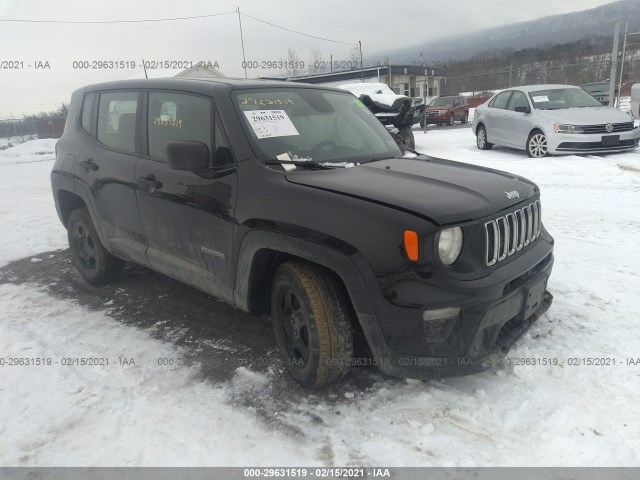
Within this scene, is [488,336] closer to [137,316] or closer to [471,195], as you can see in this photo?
[471,195]

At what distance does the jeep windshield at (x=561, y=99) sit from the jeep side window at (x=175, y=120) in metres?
9.32

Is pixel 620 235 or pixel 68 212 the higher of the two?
pixel 68 212

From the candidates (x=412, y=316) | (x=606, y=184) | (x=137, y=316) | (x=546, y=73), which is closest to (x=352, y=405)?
(x=412, y=316)

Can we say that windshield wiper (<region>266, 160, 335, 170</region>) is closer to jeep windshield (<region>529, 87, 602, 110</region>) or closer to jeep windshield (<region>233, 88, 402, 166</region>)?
jeep windshield (<region>233, 88, 402, 166</region>)

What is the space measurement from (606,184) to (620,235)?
287 centimetres

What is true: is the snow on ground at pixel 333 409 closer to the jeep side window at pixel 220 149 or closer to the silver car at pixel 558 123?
the jeep side window at pixel 220 149

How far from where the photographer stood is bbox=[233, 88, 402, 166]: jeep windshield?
2.96 metres

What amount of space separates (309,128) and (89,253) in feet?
8.73

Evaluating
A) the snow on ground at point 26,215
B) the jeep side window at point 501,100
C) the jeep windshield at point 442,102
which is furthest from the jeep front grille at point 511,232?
the jeep windshield at point 442,102

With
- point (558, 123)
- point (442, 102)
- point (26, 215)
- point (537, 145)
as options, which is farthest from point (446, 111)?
point (26, 215)

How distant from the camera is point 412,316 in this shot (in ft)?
7.31

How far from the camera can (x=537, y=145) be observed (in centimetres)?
1017

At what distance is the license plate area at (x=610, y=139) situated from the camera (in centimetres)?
960

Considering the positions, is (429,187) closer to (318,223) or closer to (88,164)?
(318,223)
